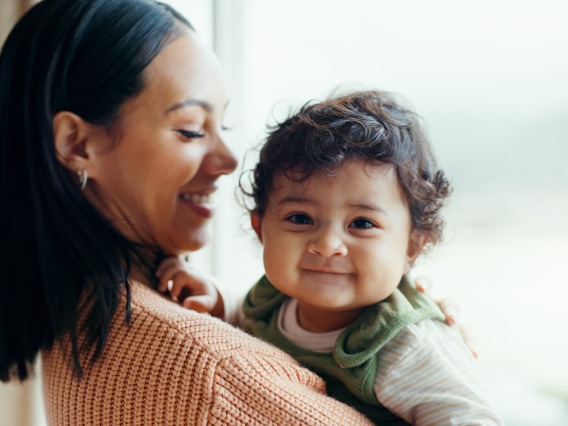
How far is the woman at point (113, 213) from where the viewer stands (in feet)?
3.36

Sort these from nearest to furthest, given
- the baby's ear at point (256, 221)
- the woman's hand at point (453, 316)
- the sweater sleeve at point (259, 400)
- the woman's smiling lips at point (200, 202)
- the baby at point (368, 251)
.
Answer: the sweater sleeve at point (259, 400) → the baby at point (368, 251) → the woman's hand at point (453, 316) → the baby's ear at point (256, 221) → the woman's smiling lips at point (200, 202)

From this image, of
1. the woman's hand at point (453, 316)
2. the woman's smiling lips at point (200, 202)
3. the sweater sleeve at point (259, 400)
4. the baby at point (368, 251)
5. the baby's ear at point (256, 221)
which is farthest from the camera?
the woman's smiling lips at point (200, 202)

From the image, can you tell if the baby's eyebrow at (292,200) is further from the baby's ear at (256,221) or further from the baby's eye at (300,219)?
the baby's ear at (256,221)

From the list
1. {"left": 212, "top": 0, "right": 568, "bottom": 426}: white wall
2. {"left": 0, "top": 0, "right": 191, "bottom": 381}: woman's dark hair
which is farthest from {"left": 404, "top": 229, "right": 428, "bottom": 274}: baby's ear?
{"left": 0, "top": 0, "right": 191, "bottom": 381}: woman's dark hair

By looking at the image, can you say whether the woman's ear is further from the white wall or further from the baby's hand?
the white wall

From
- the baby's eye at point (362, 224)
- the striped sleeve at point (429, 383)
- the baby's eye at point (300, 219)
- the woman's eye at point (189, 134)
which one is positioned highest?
the woman's eye at point (189, 134)

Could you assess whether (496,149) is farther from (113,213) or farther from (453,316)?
(113,213)

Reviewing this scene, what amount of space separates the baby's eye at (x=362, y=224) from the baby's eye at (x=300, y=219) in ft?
0.26

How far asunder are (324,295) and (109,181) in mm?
537

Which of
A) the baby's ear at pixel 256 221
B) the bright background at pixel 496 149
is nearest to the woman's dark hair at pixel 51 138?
the baby's ear at pixel 256 221

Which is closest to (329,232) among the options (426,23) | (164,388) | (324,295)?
(324,295)

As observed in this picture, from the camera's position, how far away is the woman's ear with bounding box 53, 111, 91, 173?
1.26 metres

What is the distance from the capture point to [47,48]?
48.5 inches

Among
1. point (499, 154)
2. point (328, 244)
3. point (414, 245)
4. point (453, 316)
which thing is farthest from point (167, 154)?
point (499, 154)
